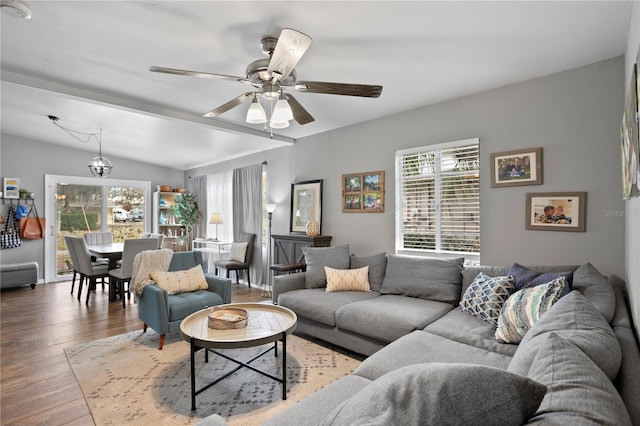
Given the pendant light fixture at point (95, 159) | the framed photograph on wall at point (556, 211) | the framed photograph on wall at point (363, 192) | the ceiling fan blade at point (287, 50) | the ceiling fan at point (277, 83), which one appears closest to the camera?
the ceiling fan blade at point (287, 50)

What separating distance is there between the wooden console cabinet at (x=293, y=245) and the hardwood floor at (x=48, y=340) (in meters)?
0.80

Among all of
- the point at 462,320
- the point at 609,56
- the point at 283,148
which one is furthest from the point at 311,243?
the point at 609,56

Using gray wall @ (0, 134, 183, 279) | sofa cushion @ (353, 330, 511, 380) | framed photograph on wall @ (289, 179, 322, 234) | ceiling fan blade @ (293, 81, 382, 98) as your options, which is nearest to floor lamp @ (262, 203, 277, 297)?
framed photograph on wall @ (289, 179, 322, 234)

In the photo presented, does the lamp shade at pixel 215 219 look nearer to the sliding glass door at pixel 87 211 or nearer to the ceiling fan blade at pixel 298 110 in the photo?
the sliding glass door at pixel 87 211

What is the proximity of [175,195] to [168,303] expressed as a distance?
5.35m

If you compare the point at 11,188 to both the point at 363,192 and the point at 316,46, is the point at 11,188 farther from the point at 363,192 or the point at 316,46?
the point at 316,46

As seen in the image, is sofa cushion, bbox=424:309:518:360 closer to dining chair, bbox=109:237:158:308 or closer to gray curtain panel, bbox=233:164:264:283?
gray curtain panel, bbox=233:164:264:283

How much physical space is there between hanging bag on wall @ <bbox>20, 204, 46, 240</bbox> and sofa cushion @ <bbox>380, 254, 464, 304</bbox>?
6837mm

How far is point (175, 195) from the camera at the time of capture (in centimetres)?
801

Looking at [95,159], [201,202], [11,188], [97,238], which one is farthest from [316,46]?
[11,188]

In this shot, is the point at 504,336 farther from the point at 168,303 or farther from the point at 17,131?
the point at 17,131

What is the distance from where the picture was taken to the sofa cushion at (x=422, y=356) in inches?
74.6

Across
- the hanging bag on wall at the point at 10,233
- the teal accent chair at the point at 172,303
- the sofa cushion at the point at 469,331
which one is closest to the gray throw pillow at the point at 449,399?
the sofa cushion at the point at 469,331

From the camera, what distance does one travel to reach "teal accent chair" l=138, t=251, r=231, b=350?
10.4 feet
